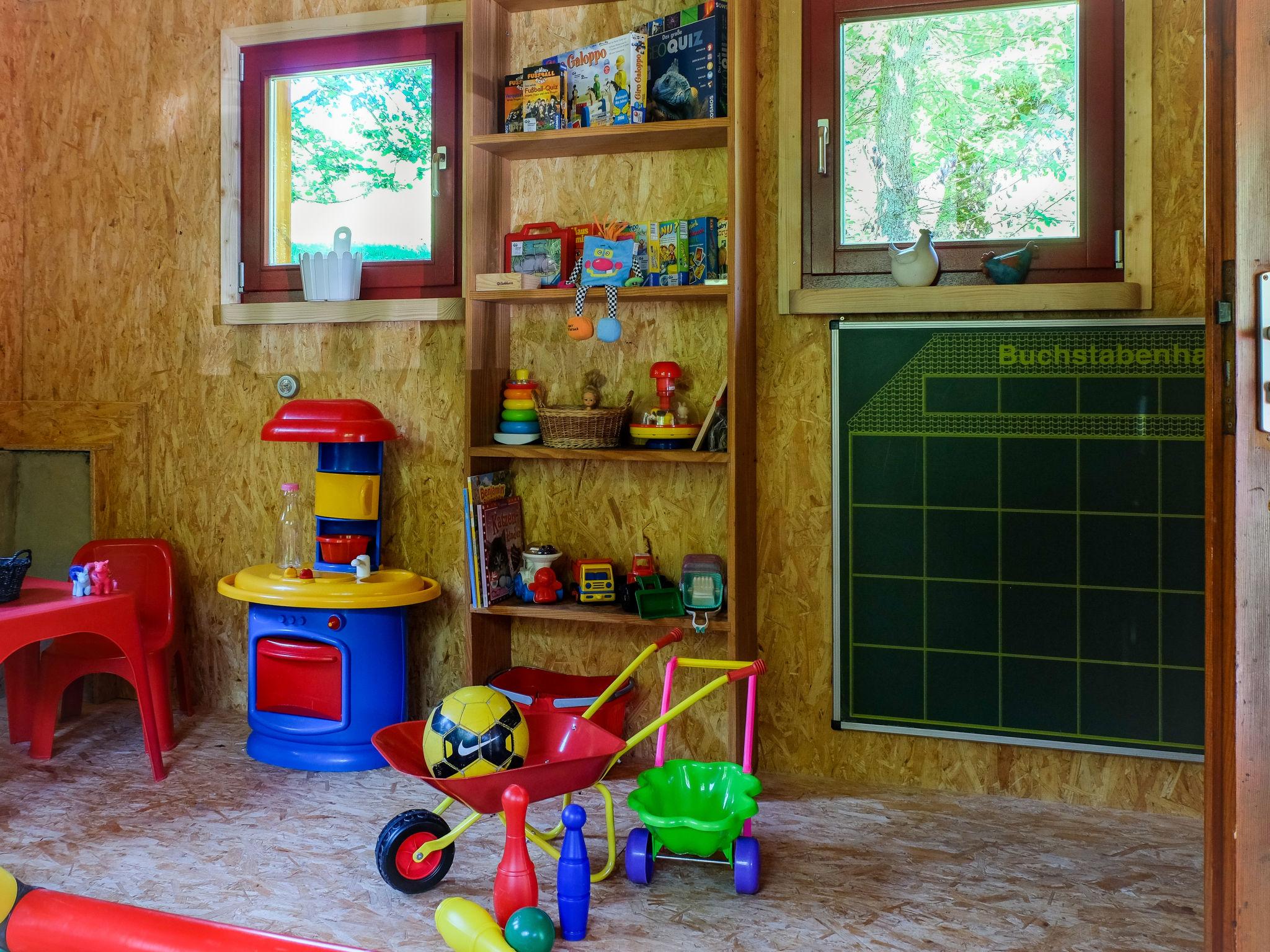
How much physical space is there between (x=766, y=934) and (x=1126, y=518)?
1.47 metres

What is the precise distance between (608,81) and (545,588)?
1.49 m

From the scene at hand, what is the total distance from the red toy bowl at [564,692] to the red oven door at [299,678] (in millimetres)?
459

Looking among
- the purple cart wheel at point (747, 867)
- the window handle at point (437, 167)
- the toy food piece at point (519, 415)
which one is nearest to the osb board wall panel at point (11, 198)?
the window handle at point (437, 167)

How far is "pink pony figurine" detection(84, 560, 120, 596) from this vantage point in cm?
265

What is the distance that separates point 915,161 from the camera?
2.72 meters

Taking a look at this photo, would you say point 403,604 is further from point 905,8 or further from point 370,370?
point 905,8

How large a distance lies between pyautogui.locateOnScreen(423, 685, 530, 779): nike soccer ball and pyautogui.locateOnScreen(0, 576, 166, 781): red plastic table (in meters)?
1.10

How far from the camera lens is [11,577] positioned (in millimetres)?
2490

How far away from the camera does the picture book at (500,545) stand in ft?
9.11

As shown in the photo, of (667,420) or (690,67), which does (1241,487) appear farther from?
(690,67)

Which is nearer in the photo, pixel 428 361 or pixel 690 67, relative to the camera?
pixel 690 67

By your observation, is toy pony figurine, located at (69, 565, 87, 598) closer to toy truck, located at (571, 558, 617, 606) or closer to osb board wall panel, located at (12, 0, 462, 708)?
osb board wall panel, located at (12, 0, 462, 708)

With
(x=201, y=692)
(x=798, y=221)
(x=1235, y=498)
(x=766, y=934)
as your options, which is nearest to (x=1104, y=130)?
(x=798, y=221)

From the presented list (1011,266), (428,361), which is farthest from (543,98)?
(1011,266)
